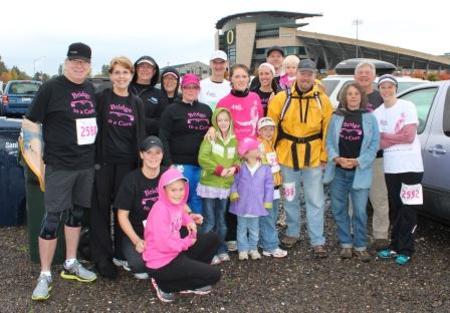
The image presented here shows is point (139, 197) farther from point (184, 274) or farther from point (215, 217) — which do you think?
point (215, 217)

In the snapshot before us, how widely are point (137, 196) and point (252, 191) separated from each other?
3.76 feet

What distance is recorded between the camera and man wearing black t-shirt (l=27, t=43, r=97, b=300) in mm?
3793

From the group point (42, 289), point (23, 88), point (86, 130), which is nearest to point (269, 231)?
point (86, 130)

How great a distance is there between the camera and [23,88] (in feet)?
56.0

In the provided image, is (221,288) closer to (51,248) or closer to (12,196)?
(51,248)

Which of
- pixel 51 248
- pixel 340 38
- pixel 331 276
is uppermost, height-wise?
pixel 340 38

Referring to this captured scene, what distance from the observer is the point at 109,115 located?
160 inches

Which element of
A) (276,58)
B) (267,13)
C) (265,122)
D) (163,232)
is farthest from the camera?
(267,13)

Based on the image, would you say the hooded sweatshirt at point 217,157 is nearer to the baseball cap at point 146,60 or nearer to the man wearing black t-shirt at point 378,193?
the baseball cap at point 146,60

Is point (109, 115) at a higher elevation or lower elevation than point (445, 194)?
higher

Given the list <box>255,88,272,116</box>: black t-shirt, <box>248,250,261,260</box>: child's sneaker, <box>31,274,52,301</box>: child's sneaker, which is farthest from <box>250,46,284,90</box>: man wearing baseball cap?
<box>31,274,52,301</box>: child's sneaker

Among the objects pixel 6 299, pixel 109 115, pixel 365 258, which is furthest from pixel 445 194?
pixel 6 299

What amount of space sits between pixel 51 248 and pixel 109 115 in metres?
1.20

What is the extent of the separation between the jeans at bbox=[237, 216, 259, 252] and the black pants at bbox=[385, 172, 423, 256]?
1342 millimetres
